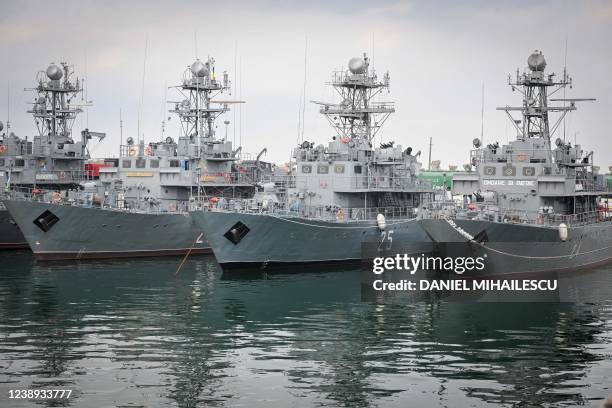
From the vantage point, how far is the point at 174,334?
21.8 metres

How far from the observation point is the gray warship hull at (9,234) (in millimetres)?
44188

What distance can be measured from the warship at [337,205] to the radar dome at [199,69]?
350 inches

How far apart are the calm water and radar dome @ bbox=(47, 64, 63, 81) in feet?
81.9

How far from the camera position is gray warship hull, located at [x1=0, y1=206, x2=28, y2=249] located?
4419 cm

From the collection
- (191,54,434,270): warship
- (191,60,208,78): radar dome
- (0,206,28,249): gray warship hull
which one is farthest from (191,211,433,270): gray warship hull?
(191,60,208,78): radar dome

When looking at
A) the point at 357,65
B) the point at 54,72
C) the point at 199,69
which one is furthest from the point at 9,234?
the point at 357,65

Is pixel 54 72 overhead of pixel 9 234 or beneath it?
overhead

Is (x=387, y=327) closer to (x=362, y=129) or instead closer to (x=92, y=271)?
(x=92, y=271)

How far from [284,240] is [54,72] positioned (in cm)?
2488

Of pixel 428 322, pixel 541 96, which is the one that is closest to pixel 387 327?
pixel 428 322

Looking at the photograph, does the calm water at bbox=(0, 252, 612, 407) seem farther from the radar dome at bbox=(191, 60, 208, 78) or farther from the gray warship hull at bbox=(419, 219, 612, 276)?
the radar dome at bbox=(191, 60, 208, 78)

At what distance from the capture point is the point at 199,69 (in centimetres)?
4888

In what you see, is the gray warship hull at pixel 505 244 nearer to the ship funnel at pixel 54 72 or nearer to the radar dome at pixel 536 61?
the radar dome at pixel 536 61

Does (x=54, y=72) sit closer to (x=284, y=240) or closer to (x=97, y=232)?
(x=97, y=232)
